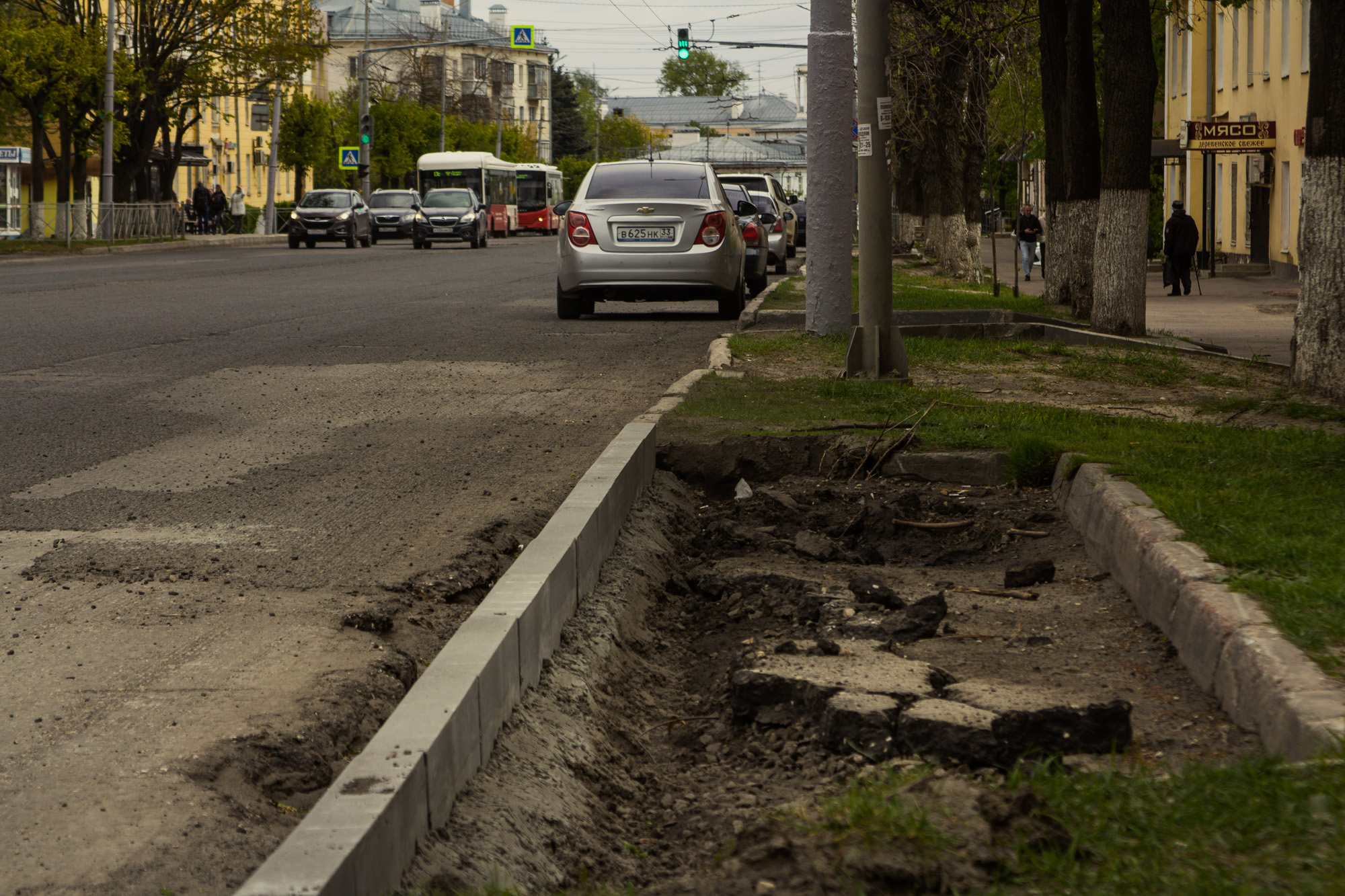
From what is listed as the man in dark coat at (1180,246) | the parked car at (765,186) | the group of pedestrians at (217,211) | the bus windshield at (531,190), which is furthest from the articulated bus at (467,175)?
the man in dark coat at (1180,246)

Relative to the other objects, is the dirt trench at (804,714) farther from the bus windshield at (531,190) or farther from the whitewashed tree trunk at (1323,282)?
the bus windshield at (531,190)

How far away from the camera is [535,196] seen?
66.2 metres

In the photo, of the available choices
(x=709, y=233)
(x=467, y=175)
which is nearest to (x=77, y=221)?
(x=467, y=175)

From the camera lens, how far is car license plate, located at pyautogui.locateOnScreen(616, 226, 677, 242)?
16688 millimetres

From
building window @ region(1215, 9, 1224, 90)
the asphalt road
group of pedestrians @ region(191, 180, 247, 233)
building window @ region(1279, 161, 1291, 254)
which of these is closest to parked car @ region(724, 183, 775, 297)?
the asphalt road

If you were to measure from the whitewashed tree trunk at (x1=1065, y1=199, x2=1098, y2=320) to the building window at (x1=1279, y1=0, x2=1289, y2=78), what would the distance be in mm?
16974

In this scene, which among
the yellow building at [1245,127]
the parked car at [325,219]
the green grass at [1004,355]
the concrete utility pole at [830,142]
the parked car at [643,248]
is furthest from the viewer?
the parked car at [325,219]

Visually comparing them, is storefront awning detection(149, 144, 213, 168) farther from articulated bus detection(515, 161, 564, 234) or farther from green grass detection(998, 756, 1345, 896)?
green grass detection(998, 756, 1345, 896)

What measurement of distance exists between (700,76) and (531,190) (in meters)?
100

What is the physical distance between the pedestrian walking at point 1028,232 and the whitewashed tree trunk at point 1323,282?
21593mm

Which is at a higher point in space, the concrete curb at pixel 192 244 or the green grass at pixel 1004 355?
the concrete curb at pixel 192 244

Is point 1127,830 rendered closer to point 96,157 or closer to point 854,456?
point 854,456

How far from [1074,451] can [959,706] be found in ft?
11.0

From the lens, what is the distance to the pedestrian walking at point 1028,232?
3197 centimetres
